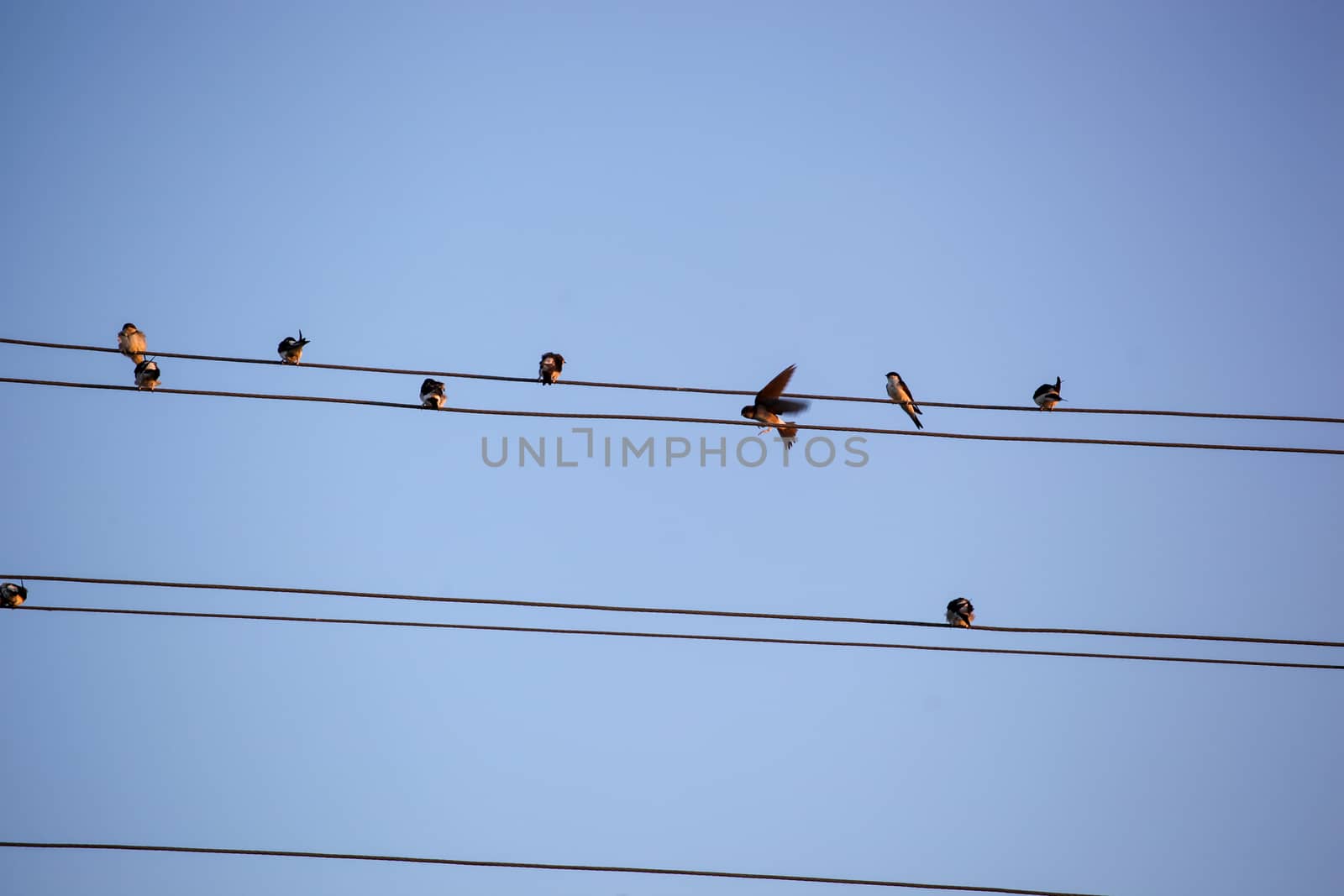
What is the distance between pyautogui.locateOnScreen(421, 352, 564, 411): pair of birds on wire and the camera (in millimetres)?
10602

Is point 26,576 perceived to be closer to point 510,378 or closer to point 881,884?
point 510,378

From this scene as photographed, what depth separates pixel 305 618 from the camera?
827cm

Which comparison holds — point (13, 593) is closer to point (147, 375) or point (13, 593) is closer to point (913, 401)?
point (147, 375)

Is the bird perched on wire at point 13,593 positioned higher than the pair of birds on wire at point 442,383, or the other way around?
the pair of birds on wire at point 442,383

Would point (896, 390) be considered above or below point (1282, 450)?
above

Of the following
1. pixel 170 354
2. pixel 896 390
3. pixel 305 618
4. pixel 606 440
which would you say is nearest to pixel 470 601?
pixel 305 618

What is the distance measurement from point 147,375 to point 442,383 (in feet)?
8.57

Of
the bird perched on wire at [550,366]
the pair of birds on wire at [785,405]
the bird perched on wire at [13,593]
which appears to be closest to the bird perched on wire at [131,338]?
the bird perched on wire at [13,593]

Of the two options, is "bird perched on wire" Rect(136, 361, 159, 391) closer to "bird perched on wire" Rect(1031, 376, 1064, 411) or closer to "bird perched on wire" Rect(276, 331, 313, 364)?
"bird perched on wire" Rect(276, 331, 313, 364)

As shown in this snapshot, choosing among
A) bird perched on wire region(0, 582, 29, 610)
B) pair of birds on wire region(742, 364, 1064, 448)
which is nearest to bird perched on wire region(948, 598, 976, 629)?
pair of birds on wire region(742, 364, 1064, 448)

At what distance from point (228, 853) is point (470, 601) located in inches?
88.0

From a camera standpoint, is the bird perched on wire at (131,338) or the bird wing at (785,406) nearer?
the bird wing at (785,406)

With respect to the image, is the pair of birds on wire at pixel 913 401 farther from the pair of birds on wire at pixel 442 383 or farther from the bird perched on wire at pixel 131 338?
the bird perched on wire at pixel 131 338

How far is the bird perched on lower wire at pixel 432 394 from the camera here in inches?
416
